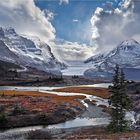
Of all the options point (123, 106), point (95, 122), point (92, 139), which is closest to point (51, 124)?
point (95, 122)

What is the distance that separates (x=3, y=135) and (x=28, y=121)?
14836mm

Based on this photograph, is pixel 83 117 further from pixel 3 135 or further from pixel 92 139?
pixel 92 139

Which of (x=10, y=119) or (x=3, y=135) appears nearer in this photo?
(x=3, y=135)

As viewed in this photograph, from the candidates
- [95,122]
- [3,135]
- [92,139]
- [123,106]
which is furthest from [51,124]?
[92,139]

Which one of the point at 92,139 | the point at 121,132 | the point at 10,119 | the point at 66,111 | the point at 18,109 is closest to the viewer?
the point at 92,139

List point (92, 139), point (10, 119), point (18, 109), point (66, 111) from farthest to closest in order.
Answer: point (66, 111) → point (18, 109) → point (10, 119) → point (92, 139)

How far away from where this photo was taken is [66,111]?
91375 millimetres

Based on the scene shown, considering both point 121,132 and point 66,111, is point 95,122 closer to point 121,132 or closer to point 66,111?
point 66,111

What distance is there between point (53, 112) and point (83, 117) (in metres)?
7.63

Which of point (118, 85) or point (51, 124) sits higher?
point (118, 85)

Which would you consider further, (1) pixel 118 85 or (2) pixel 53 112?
(2) pixel 53 112

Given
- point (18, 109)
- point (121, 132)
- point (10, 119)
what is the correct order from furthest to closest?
point (18, 109)
point (10, 119)
point (121, 132)

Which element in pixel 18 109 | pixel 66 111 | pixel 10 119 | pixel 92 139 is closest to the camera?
pixel 92 139

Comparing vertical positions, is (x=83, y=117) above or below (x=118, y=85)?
below
